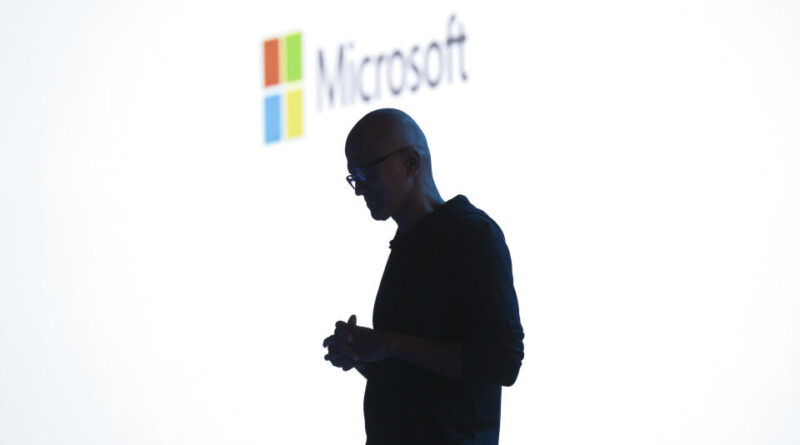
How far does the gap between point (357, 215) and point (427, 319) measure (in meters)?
1.38

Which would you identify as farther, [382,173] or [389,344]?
[382,173]

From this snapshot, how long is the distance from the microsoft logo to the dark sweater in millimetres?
1571

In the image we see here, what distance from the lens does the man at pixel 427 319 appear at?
128 centimetres

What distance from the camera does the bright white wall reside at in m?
2.11

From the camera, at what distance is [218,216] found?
9.81 ft

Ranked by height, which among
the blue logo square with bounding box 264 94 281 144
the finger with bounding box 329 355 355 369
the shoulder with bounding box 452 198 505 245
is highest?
the blue logo square with bounding box 264 94 281 144

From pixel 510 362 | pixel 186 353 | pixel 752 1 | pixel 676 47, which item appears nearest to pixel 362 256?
pixel 186 353

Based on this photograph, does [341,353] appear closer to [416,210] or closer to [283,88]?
[416,210]

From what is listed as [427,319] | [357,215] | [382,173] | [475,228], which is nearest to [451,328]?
[427,319]

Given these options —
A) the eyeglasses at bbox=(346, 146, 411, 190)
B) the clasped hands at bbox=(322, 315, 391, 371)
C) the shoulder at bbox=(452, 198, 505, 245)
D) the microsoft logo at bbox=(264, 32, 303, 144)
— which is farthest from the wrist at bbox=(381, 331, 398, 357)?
the microsoft logo at bbox=(264, 32, 303, 144)

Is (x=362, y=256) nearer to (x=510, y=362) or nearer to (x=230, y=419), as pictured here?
(x=230, y=419)

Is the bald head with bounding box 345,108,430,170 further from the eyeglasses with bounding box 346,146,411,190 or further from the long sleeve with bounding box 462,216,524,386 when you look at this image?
the long sleeve with bounding box 462,216,524,386

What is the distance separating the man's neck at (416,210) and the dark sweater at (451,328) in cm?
4

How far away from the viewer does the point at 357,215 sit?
8.86 feet
